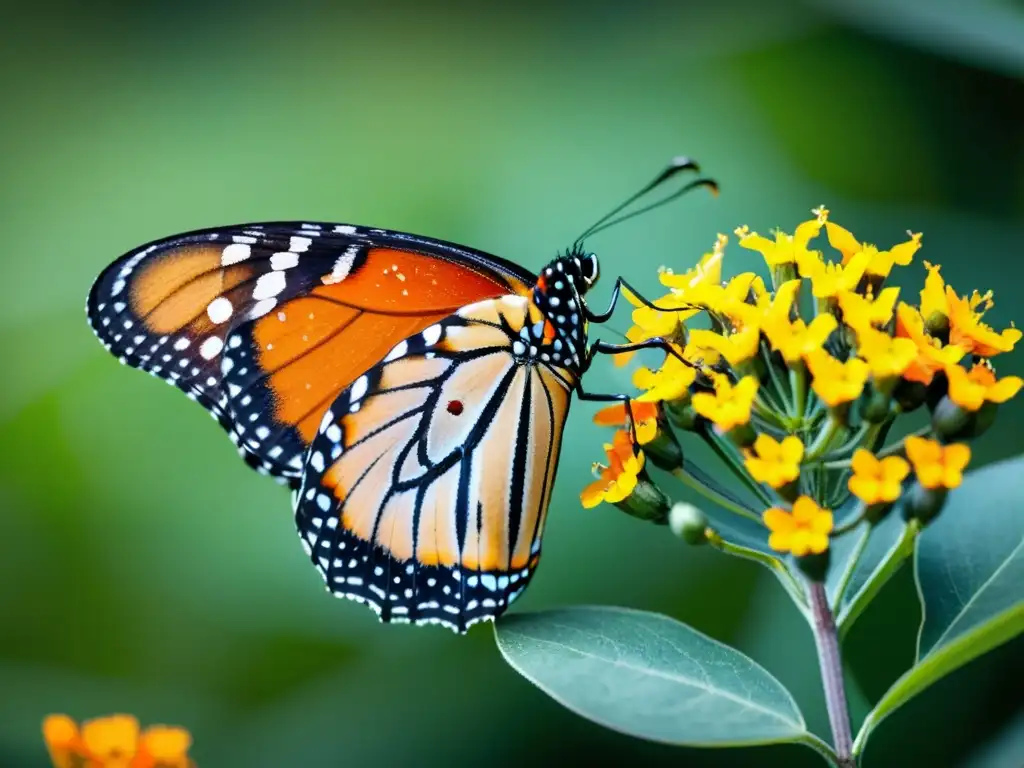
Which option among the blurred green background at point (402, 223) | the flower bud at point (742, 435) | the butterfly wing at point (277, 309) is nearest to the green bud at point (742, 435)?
the flower bud at point (742, 435)

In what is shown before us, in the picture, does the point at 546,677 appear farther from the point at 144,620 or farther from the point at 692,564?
the point at 144,620

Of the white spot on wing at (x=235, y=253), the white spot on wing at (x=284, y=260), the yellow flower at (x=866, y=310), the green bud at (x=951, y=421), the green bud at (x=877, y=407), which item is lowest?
the white spot on wing at (x=235, y=253)

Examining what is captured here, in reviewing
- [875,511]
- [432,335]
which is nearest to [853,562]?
[875,511]

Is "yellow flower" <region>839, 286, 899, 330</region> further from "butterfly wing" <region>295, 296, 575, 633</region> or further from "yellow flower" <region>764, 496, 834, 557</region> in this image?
"butterfly wing" <region>295, 296, 575, 633</region>

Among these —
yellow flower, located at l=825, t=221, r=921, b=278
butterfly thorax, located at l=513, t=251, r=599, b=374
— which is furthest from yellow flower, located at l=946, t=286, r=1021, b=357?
butterfly thorax, located at l=513, t=251, r=599, b=374

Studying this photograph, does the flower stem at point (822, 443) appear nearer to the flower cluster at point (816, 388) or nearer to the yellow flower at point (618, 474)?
the flower cluster at point (816, 388)

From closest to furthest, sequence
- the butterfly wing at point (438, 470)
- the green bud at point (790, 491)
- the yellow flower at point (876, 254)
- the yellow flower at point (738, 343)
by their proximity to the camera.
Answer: the green bud at point (790, 491) < the yellow flower at point (738, 343) < the yellow flower at point (876, 254) < the butterfly wing at point (438, 470)

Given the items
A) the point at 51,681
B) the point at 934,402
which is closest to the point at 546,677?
the point at 934,402

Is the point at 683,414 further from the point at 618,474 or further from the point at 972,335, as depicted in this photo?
the point at 972,335
